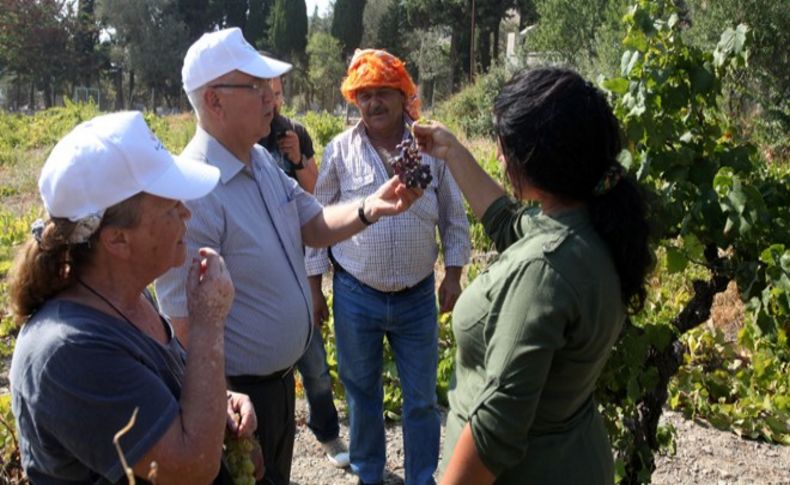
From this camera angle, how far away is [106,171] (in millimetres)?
1612

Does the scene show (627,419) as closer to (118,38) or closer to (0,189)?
(0,189)

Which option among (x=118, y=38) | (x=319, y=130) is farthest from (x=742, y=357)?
(x=118, y=38)

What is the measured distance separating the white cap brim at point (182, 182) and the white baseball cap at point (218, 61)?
0.84 m

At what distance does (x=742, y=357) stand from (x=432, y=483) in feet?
8.46

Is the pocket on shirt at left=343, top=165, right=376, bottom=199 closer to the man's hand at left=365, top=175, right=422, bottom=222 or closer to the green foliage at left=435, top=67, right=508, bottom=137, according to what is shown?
the man's hand at left=365, top=175, right=422, bottom=222

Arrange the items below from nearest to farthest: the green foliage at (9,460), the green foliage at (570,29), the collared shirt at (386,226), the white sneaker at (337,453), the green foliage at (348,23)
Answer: the green foliage at (9,460) < the collared shirt at (386,226) < the white sneaker at (337,453) < the green foliage at (570,29) < the green foliage at (348,23)

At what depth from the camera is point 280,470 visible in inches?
106

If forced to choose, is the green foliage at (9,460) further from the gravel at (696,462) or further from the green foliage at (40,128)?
the green foliage at (40,128)

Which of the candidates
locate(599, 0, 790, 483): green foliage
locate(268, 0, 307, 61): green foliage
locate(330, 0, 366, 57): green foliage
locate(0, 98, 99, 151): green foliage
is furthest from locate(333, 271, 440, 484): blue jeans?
locate(268, 0, 307, 61): green foliage

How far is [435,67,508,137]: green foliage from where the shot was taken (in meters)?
19.0

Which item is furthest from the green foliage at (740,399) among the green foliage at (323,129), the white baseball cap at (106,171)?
the green foliage at (323,129)

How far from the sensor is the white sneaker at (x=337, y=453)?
398 cm

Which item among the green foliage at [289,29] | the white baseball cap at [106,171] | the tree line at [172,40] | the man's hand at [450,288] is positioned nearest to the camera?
the white baseball cap at [106,171]

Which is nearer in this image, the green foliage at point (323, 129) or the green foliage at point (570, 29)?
the green foliage at point (323, 129)
